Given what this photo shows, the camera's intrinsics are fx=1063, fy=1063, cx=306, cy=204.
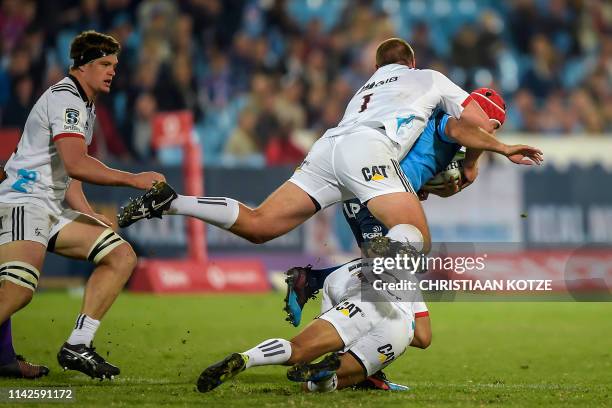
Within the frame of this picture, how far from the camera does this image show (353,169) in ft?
23.5

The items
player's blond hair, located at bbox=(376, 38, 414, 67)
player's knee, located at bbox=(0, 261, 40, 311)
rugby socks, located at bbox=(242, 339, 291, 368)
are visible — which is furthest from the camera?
player's blond hair, located at bbox=(376, 38, 414, 67)

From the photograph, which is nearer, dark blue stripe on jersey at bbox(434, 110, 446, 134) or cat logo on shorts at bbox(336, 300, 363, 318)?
cat logo on shorts at bbox(336, 300, 363, 318)

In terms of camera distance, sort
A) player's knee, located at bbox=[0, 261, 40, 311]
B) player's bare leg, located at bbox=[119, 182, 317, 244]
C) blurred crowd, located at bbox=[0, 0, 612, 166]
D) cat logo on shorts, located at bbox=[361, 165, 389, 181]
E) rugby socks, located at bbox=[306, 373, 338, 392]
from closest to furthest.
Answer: rugby socks, located at bbox=[306, 373, 338, 392], player's bare leg, located at bbox=[119, 182, 317, 244], player's knee, located at bbox=[0, 261, 40, 311], cat logo on shorts, located at bbox=[361, 165, 389, 181], blurred crowd, located at bbox=[0, 0, 612, 166]

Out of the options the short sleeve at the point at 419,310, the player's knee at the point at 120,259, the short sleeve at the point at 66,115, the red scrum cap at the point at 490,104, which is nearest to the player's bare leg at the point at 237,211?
the player's knee at the point at 120,259

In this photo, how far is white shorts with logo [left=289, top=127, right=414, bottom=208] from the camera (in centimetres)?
707

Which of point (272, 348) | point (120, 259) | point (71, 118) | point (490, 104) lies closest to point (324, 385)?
point (272, 348)

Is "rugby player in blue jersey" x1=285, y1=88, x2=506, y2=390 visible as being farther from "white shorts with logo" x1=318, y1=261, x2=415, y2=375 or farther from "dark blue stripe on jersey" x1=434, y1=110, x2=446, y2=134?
"white shorts with logo" x1=318, y1=261, x2=415, y2=375

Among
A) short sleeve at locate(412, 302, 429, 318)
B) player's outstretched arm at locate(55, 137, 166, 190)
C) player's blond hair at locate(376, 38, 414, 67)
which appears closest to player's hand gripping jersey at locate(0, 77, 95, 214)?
player's outstretched arm at locate(55, 137, 166, 190)

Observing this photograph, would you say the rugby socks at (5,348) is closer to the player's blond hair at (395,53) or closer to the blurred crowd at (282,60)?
the player's blond hair at (395,53)

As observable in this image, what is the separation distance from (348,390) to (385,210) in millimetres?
A: 1187

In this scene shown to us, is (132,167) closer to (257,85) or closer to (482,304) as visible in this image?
(257,85)

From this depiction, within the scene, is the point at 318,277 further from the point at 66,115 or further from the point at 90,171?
the point at 66,115

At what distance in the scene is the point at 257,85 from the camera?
18344 mm

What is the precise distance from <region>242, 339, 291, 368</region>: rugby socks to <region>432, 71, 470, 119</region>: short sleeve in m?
2.20
